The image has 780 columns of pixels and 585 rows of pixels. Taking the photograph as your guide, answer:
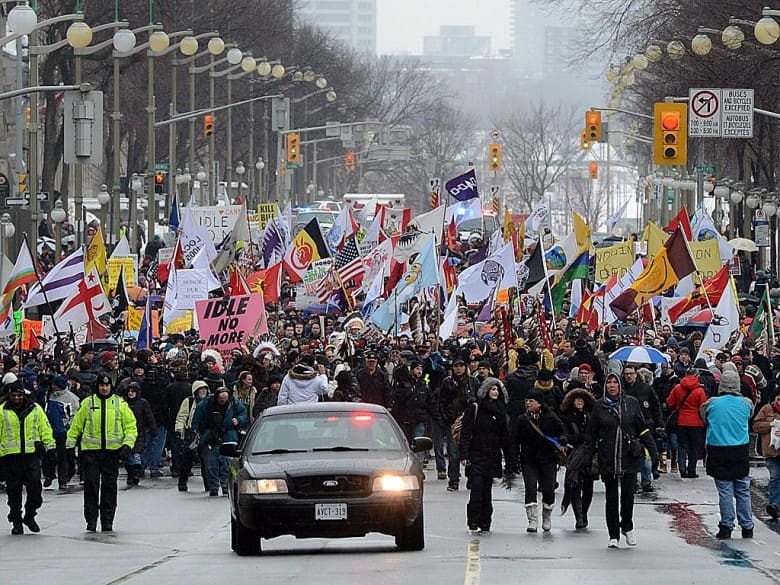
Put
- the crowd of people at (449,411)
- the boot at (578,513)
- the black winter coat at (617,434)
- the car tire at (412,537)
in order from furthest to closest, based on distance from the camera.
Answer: the boot at (578,513), the crowd of people at (449,411), the black winter coat at (617,434), the car tire at (412,537)

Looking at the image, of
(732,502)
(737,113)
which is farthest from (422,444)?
(737,113)

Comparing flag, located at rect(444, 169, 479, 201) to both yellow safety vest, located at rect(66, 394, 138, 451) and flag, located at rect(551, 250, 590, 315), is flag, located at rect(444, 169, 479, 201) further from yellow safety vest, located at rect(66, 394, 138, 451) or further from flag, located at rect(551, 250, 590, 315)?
yellow safety vest, located at rect(66, 394, 138, 451)

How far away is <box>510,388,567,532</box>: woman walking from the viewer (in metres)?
19.0

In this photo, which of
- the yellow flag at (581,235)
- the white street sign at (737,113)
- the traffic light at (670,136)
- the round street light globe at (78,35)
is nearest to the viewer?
the round street light globe at (78,35)

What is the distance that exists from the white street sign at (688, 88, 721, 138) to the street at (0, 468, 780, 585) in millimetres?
18639

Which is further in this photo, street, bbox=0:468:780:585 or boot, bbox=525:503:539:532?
boot, bbox=525:503:539:532

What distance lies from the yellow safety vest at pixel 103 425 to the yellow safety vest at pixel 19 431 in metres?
0.31

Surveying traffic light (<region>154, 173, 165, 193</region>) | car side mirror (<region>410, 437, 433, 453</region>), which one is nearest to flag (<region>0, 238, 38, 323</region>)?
car side mirror (<region>410, 437, 433, 453</region>)

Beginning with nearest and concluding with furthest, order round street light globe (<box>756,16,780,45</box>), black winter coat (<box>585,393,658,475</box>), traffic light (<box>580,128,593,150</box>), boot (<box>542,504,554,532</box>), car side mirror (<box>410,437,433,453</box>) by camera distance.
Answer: car side mirror (<box>410,437,433,453</box>) → black winter coat (<box>585,393,658,475</box>) → boot (<box>542,504,554,532</box>) → round street light globe (<box>756,16,780,45</box>) → traffic light (<box>580,128,593,150</box>)

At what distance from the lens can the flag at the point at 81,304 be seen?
1170 inches

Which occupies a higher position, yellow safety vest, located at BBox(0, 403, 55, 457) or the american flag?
the american flag

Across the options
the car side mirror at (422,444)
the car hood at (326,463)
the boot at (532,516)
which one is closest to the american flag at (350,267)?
the boot at (532,516)

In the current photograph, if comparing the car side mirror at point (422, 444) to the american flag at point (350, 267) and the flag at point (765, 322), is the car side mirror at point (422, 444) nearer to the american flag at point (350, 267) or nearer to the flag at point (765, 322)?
the flag at point (765, 322)

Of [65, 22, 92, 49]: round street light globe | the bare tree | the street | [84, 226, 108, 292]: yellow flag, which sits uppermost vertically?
the bare tree
